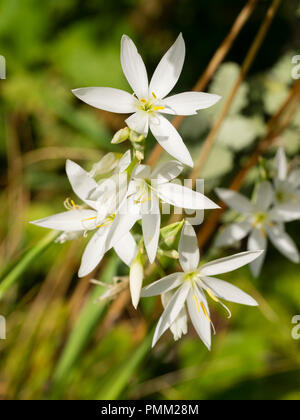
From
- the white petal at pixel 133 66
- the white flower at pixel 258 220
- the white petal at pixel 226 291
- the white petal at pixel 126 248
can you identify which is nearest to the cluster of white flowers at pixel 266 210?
the white flower at pixel 258 220

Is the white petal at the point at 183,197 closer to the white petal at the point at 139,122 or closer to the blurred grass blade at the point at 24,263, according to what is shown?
the white petal at the point at 139,122

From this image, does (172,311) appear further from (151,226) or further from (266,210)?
(266,210)

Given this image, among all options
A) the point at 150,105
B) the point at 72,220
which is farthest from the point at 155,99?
the point at 72,220

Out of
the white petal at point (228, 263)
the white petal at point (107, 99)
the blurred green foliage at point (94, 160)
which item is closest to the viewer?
the white petal at point (107, 99)

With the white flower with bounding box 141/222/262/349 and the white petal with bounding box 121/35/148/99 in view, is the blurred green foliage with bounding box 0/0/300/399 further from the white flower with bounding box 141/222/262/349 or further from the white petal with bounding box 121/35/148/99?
the white petal with bounding box 121/35/148/99

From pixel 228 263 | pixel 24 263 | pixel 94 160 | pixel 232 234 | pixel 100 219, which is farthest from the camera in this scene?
pixel 94 160

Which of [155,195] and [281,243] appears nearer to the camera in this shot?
[155,195]
